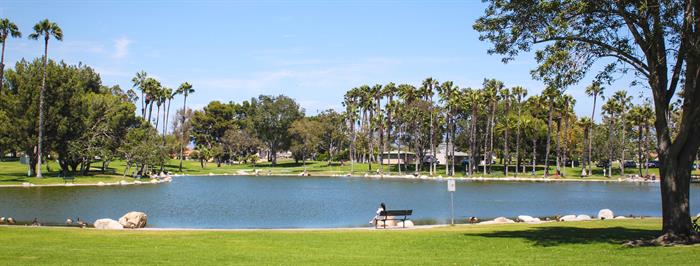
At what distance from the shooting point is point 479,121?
375 feet

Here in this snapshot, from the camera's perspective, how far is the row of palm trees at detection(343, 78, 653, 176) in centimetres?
9681

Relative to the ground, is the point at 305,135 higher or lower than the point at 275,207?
higher

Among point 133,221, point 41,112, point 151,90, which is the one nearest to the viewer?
point 133,221

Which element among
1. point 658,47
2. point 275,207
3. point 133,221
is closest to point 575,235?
point 658,47

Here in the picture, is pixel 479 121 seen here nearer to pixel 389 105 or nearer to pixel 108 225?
pixel 389 105

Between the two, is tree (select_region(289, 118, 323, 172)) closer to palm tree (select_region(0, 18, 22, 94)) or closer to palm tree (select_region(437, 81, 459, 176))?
palm tree (select_region(437, 81, 459, 176))

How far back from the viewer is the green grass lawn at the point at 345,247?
551 inches

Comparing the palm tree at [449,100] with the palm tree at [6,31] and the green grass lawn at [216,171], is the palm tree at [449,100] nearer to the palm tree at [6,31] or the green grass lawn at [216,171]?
the green grass lawn at [216,171]

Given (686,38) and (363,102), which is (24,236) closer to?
(686,38)

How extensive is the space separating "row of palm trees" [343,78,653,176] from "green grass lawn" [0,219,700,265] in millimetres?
Result: 76571

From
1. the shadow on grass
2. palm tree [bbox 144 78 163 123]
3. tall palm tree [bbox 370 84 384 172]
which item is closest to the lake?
the shadow on grass

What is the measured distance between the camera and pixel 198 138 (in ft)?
454

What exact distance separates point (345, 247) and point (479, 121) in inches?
3967

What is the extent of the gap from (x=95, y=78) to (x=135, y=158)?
2354 centimetres
